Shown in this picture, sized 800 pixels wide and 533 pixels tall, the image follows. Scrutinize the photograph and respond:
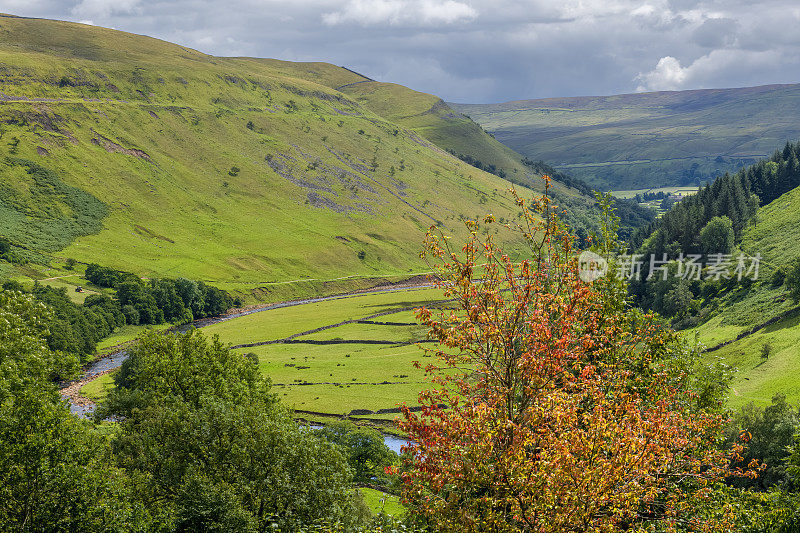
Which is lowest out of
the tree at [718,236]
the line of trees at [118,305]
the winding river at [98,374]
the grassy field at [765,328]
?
the winding river at [98,374]

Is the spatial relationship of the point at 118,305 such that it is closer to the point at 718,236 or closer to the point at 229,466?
the point at 229,466

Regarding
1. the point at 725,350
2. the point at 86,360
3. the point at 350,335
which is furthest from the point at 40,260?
the point at 725,350

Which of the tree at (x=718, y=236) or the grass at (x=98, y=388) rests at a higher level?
the tree at (x=718, y=236)

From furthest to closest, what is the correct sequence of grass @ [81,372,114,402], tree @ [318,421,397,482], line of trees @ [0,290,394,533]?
grass @ [81,372,114,402] < tree @ [318,421,397,482] < line of trees @ [0,290,394,533]

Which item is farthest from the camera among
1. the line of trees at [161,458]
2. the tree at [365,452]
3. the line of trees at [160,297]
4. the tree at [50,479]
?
the line of trees at [160,297]

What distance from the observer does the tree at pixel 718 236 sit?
6432 inches

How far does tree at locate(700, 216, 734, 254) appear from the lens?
536 feet

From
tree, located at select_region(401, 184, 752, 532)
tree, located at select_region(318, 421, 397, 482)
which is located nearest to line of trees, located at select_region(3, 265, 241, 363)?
tree, located at select_region(318, 421, 397, 482)

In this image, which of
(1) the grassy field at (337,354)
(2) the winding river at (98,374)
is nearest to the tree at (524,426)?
(2) the winding river at (98,374)

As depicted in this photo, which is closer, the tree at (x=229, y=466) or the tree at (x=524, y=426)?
the tree at (x=524, y=426)

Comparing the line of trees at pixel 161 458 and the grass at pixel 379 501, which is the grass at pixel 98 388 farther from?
the line of trees at pixel 161 458

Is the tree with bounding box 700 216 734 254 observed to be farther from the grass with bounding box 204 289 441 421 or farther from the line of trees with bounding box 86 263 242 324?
the line of trees with bounding box 86 263 242 324

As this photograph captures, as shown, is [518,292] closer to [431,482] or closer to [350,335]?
[431,482]

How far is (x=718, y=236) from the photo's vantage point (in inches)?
6516
